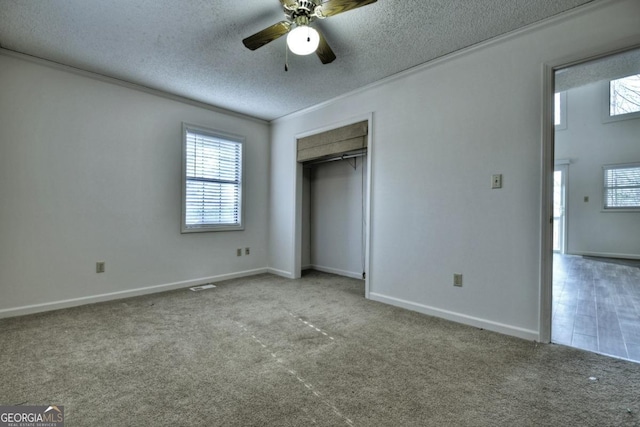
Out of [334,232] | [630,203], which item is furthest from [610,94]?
[334,232]

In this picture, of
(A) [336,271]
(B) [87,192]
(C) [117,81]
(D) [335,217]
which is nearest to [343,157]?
(D) [335,217]

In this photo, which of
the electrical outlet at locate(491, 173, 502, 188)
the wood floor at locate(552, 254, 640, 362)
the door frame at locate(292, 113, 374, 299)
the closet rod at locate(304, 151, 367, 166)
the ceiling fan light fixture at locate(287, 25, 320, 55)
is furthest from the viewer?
the closet rod at locate(304, 151, 367, 166)

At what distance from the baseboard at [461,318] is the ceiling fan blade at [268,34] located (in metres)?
2.81

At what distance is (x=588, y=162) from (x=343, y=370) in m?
8.31

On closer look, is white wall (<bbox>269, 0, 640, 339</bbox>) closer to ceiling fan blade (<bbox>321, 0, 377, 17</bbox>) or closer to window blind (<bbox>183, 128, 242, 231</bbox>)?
ceiling fan blade (<bbox>321, 0, 377, 17</bbox>)

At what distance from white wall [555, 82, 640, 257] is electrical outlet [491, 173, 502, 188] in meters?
6.47

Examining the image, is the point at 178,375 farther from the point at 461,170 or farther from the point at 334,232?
the point at 334,232

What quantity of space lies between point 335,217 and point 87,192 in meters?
3.34

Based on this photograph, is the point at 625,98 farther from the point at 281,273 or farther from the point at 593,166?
the point at 281,273

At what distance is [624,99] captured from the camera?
6.50 metres

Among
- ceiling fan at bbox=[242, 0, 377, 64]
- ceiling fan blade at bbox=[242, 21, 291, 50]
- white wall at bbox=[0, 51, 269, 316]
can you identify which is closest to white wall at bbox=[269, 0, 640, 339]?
ceiling fan at bbox=[242, 0, 377, 64]

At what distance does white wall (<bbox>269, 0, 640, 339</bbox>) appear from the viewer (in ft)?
7.82

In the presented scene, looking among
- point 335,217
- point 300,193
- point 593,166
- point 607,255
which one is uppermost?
point 593,166

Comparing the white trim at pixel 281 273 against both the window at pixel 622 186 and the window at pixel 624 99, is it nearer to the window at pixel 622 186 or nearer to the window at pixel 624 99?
the window at pixel 622 186
